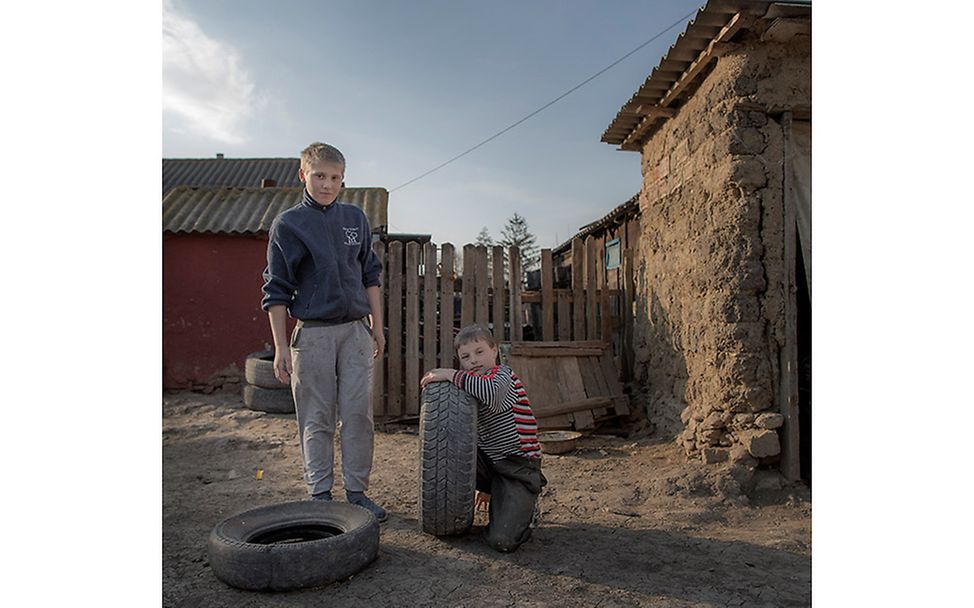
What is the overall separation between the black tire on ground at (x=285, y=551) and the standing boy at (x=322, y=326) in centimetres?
47

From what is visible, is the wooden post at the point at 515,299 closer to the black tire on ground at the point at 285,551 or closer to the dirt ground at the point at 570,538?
the dirt ground at the point at 570,538

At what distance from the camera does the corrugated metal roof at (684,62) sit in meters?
4.08

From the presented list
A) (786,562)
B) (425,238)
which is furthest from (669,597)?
(425,238)

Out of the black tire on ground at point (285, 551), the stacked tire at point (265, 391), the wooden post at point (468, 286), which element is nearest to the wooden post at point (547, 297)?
the wooden post at point (468, 286)

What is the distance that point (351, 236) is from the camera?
11.7 feet

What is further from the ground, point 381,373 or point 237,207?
point 237,207

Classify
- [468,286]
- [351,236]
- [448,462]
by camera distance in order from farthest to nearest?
[468,286], [351,236], [448,462]

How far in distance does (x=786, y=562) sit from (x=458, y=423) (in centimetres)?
177

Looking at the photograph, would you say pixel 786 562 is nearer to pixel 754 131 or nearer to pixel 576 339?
pixel 754 131

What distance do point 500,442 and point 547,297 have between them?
3.85 metres

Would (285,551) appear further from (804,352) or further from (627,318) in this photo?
(627,318)

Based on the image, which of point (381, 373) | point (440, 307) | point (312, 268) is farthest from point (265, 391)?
point (312, 268)

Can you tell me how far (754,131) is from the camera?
4488 mm

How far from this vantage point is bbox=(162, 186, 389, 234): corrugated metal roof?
29.5ft
